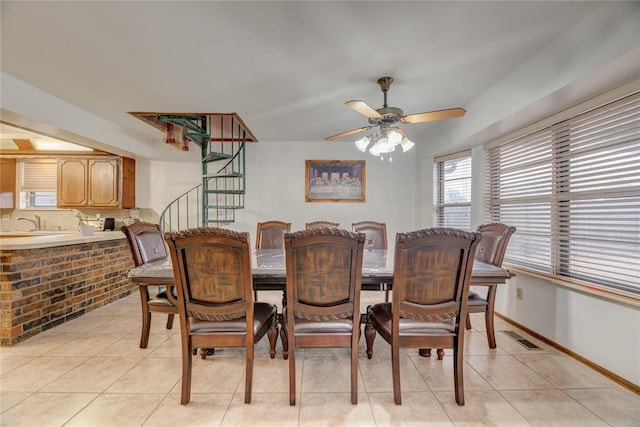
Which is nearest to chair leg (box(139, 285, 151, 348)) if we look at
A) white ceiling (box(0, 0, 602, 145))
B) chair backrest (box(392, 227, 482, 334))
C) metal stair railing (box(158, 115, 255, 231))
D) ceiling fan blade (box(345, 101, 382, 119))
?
white ceiling (box(0, 0, 602, 145))

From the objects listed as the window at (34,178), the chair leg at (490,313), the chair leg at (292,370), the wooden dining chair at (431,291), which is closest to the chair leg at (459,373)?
the wooden dining chair at (431,291)

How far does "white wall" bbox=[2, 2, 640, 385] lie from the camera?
180cm

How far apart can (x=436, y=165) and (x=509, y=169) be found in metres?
1.28

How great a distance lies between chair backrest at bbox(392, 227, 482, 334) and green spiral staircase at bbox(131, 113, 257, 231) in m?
2.87

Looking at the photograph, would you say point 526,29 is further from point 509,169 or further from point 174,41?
point 174,41

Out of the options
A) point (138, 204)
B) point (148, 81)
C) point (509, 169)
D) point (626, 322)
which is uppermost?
point (148, 81)

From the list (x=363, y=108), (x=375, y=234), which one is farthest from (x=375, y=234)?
(x=363, y=108)

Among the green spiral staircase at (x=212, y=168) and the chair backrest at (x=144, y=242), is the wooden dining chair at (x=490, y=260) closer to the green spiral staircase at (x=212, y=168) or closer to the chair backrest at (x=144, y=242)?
the chair backrest at (x=144, y=242)

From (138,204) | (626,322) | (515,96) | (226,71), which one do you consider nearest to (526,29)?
(515,96)

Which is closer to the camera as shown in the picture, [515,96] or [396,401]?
[396,401]

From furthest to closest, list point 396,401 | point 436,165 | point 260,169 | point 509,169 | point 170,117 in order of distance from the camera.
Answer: point 260,169
point 436,165
point 170,117
point 509,169
point 396,401

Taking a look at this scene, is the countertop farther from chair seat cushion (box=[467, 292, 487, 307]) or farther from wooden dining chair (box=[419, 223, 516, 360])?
chair seat cushion (box=[467, 292, 487, 307])

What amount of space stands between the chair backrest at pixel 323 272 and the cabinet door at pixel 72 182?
4.70 meters

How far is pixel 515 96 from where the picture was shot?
2422mm
